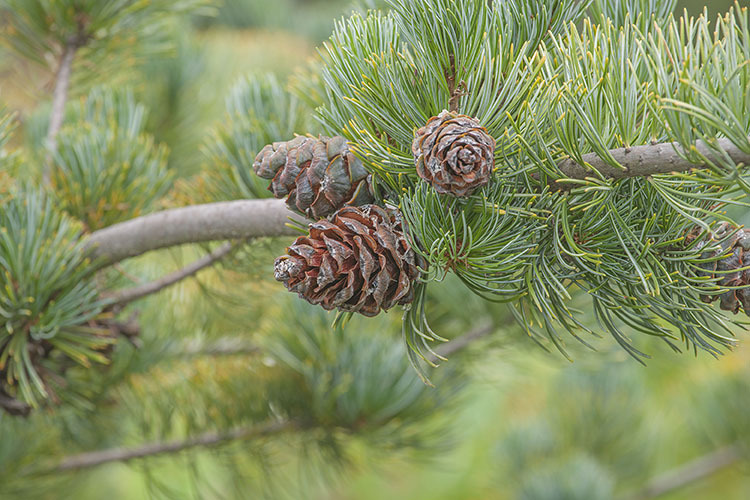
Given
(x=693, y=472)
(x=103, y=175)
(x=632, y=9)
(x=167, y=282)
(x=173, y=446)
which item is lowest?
(x=693, y=472)

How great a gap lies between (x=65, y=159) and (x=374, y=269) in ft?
1.35

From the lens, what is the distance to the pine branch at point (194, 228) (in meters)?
0.46

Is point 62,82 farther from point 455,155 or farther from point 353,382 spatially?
point 455,155

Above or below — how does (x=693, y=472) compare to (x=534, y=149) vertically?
below

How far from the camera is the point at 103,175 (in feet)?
2.08

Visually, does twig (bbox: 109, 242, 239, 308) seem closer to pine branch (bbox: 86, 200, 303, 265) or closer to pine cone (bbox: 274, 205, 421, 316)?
pine branch (bbox: 86, 200, 303, 265)

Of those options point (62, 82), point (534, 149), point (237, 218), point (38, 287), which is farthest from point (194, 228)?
point (62, 82)

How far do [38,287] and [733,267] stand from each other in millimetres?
499

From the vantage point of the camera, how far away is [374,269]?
0.38 metres

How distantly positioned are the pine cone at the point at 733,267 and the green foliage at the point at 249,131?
0.34 m

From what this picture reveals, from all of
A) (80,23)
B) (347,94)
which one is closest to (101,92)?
(80,23)

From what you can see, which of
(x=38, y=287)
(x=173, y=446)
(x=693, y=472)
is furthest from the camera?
(x=693, y=472)

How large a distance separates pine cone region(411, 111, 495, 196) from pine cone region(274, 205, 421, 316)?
0.05 metres

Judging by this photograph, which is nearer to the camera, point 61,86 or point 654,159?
point 654,159
